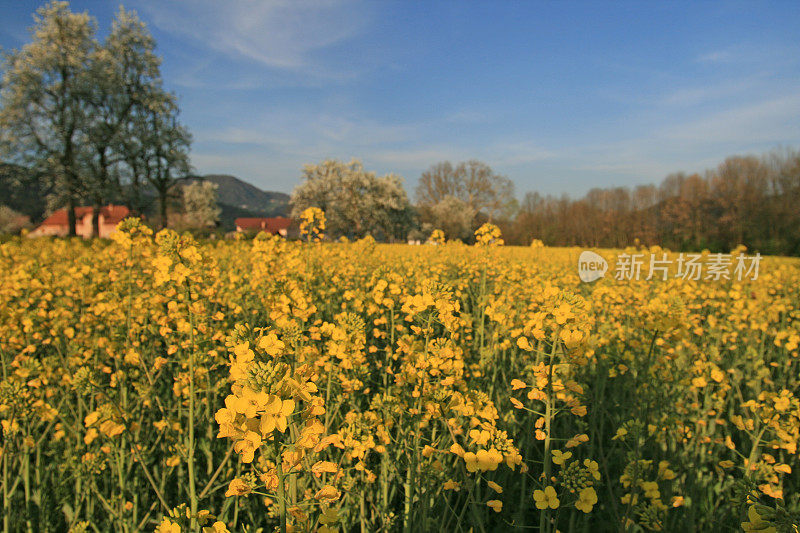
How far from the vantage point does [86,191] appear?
20406mm

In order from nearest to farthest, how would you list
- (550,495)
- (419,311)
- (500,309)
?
(550,495) → (419,311) → (500,309)

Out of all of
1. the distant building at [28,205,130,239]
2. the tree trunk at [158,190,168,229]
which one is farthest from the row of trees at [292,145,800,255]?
the distant building at [28,205,130,239]

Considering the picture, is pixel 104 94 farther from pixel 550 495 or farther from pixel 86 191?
pixel 550 495

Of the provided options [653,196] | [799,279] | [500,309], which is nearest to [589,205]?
[653,196]

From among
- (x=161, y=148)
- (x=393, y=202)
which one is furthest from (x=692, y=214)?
(x=161, y=148)

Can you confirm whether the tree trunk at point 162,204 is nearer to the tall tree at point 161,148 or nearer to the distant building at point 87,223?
the tall tree at point 161,148

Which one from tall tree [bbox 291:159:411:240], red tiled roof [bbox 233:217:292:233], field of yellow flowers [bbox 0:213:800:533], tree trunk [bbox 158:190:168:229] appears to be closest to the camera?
field of yellow flowers [bbox 0:213:800:533]

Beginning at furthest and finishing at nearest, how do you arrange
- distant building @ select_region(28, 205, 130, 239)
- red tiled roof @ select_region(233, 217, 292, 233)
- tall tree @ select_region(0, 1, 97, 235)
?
red tiled roof @ select_region(233, 217, 292, 233)
distant building @ select_region(28, 205, 130, 239)
tall tree @ select_region(0, 1, 97, 235)

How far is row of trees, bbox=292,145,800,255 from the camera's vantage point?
31859mm

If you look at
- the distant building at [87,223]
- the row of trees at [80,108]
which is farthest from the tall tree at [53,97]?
the distant building at [87,223]

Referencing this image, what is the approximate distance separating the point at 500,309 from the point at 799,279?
9872 millimetres

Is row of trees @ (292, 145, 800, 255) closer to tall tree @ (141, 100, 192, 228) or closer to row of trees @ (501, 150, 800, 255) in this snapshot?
row of trees @ (501, 150, 800, 255)

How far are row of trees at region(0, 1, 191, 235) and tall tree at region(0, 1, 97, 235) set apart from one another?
0.04 meters

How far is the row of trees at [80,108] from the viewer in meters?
19.2
